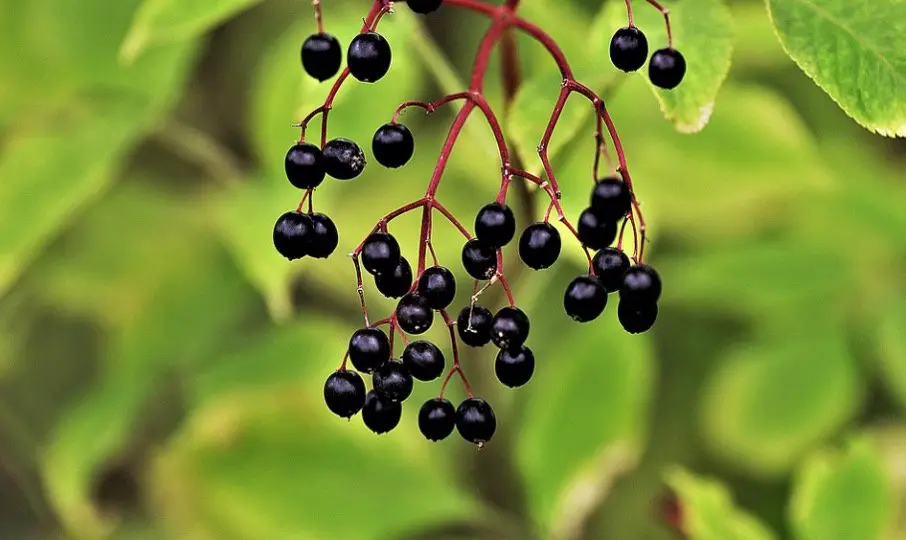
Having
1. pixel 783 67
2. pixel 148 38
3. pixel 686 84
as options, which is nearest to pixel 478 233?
pixel 686 84

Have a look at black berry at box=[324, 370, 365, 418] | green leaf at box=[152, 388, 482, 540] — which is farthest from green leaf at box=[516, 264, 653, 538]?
black berry at box=[324, 370, 365, 418]

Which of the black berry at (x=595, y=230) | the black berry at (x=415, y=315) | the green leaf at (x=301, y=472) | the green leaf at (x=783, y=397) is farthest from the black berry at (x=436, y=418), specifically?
the green leaf at (x=783, y=397)

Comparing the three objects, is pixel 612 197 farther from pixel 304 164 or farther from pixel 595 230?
pixel 304 164

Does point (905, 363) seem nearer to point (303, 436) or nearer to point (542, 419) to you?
point (542, 419)

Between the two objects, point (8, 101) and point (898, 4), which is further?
point (8, 101)

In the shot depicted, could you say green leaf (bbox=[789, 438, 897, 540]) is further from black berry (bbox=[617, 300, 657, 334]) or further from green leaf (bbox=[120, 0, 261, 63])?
Result: green leaf (bbox=[120, 0, 261, 63])

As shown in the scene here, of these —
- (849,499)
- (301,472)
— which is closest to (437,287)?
(849,499)
